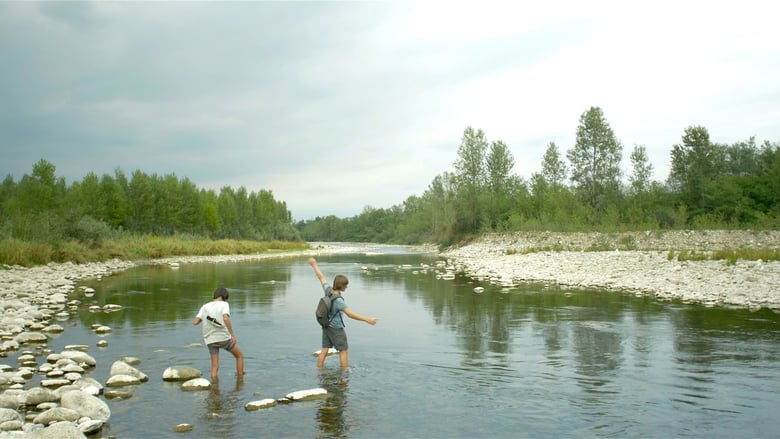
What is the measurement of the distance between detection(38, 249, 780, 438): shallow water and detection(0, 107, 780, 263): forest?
87.5 ft

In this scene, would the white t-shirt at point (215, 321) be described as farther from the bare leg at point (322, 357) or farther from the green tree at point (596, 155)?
the green tree at point (596, 155)

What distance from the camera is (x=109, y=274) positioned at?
32.2 m

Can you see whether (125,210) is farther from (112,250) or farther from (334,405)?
(334,405)

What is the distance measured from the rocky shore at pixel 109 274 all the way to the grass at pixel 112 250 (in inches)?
55.3

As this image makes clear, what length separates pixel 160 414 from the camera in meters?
7.33

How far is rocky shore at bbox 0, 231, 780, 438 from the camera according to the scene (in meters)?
7.03

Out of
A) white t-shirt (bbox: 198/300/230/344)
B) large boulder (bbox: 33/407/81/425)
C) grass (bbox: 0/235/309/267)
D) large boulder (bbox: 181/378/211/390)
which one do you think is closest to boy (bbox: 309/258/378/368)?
white t-shirt (bbox: 198/300/230/344)

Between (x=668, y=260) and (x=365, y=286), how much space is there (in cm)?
1429

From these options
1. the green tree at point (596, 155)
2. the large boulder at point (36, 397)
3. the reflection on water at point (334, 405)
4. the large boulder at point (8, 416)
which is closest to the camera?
the large boulder at point (8, 416)

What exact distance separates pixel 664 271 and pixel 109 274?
29640 millimetres

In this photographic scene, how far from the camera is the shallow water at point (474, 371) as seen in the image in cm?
700

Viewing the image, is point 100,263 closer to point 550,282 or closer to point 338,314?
point 550,282

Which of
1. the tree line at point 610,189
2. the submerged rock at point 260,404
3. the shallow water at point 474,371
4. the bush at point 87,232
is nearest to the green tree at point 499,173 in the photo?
the tree line at point 610,189

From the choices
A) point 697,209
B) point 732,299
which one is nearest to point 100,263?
point 732,299
